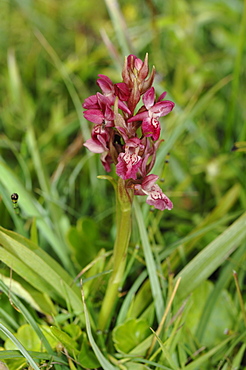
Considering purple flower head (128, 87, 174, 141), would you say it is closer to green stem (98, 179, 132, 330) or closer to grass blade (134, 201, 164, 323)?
green stem (98, 179, 132, 330)

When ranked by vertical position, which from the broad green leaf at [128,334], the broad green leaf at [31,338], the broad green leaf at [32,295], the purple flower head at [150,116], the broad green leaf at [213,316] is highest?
the purple flower head at [150,116]

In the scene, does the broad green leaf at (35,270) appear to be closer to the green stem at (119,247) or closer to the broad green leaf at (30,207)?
the green stem at (119,247)

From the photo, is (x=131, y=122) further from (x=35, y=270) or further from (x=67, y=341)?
(x=67, y=341)

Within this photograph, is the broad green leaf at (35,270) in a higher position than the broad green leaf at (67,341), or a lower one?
higher

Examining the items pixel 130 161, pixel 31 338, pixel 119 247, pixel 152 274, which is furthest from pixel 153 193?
pixel 31 338

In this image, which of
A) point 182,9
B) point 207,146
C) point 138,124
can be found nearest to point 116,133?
point 138,124

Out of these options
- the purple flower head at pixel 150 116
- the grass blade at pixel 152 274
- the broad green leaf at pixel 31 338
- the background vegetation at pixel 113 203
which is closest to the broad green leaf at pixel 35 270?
the background vegetation at pixel 113 203

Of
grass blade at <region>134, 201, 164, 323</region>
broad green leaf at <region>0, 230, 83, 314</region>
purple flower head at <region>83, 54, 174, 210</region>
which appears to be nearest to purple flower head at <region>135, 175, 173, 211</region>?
purple flower head at <region>83, 54, 174, 210</region>

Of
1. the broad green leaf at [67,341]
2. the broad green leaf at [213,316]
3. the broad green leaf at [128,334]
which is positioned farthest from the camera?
the broad green leaf at [213,316]

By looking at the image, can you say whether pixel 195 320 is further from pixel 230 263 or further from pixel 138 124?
pixel 138 124
